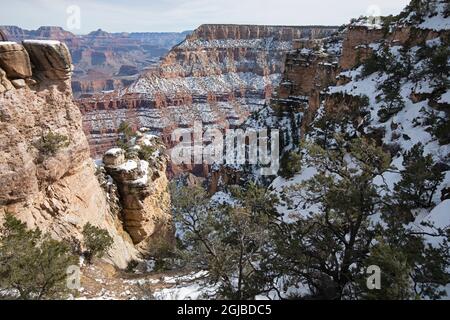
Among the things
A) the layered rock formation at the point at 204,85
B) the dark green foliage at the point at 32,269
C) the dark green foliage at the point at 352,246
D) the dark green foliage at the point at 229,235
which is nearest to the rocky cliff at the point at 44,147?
the dark green foliage at the point at 32,269

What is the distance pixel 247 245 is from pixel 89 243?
7.97m

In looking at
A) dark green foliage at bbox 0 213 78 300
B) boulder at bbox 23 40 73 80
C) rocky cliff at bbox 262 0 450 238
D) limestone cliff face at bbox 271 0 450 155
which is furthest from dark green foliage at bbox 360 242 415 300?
boulder at bbox 23 40 73 80

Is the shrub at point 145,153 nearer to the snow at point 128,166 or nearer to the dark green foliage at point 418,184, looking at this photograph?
the snow at point 128,166

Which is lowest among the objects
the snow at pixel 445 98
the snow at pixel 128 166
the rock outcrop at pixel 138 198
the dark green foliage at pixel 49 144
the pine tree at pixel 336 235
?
the rock outcrop at pixel 138 198

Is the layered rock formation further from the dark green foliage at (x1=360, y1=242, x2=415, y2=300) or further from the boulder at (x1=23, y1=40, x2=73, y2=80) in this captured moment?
the dark green foliage at (x1=360, y1=242, x2=415, y2=300)

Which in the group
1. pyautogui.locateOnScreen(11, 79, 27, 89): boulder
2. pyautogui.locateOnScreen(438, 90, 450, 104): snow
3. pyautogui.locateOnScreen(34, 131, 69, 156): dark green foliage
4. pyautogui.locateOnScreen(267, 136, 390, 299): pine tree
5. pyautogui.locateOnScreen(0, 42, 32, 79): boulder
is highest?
pyautogui.locateOnScreen(0, 42, 32, 79): boulder

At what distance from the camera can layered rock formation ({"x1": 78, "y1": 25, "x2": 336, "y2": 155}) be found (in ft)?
329

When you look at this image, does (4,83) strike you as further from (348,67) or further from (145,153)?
(348,67)

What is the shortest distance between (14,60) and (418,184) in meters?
16.5

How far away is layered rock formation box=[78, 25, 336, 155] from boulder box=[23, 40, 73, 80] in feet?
238

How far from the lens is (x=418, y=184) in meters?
11.9

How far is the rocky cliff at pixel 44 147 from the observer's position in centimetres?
1457
